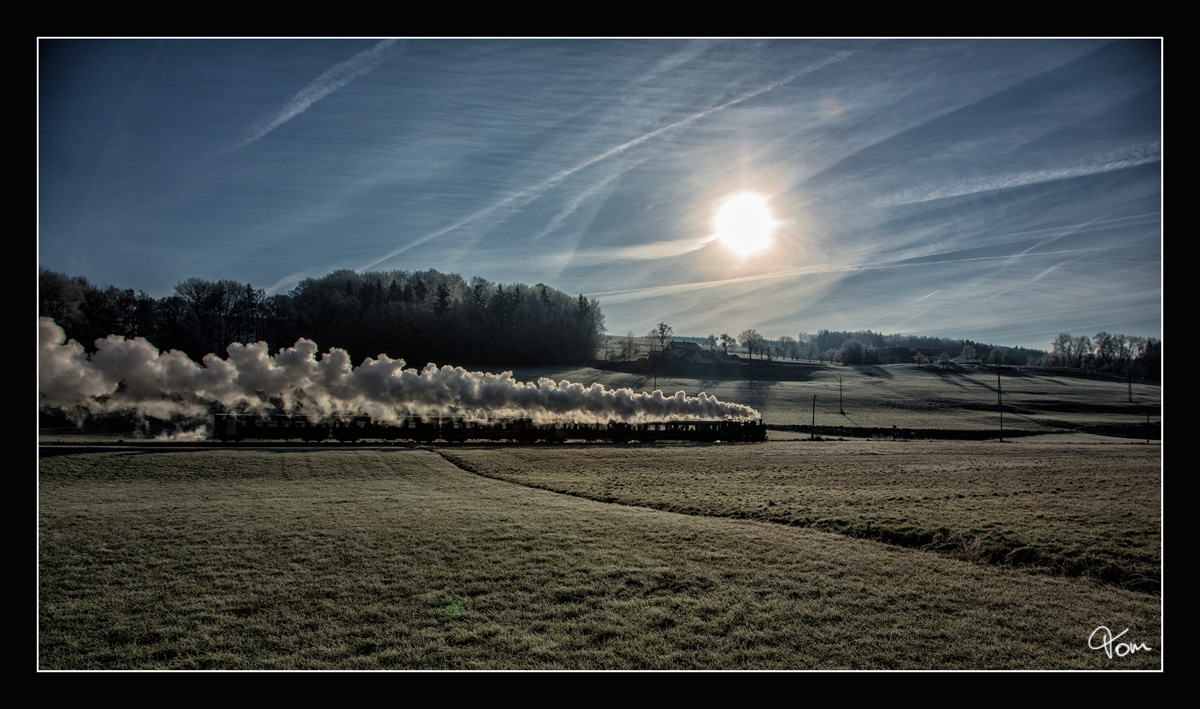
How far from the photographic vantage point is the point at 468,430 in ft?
146

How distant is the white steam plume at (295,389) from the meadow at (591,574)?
11936 mm

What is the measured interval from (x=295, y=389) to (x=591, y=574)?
4137cm

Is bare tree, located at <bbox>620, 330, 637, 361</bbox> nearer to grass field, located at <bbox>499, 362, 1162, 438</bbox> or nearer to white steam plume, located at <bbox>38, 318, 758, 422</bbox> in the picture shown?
grass field, located at <bbox>499, 362, 1162, 438</bbox>

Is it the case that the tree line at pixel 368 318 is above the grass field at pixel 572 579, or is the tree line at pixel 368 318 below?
above

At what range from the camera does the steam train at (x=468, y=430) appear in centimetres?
3859

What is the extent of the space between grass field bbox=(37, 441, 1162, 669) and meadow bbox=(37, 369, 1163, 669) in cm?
5

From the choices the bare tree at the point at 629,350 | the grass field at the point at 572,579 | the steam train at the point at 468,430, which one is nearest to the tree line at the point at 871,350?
the bare tree at the point at 629,350

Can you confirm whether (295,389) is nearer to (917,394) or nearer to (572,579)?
(572,579)

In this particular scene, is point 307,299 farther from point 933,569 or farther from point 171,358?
point 933,569

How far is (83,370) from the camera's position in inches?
1271
